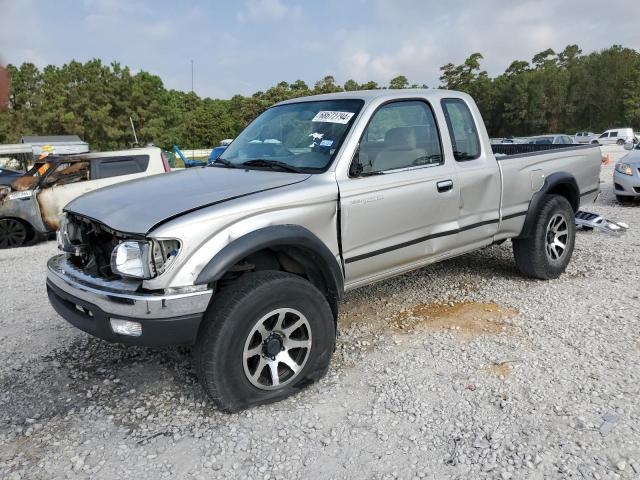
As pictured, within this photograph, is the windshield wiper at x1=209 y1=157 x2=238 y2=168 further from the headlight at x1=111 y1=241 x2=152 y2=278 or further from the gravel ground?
the gravel ground

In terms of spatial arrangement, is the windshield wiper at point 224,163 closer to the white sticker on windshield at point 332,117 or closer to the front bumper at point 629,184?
the white sticker on windshield at point 332,117

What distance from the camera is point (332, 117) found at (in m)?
3.67

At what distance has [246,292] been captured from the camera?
2814 mm

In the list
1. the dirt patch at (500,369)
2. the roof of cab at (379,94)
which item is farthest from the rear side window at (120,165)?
the dirt patch at (500,369)

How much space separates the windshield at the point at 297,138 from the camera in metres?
3.50

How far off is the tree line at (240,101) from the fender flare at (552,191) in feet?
94.7

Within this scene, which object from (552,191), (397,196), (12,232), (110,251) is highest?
(397,196)

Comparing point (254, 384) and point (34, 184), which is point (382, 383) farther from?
point (34, 184)

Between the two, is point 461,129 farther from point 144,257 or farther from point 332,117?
point 144,257

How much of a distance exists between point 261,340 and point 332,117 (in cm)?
167

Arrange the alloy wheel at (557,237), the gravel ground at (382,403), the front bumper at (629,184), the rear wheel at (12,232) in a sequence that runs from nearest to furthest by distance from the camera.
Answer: the gravel ground at (382,403)
the alloy wheel at (557,237)
the rear wheel at (12,232)
the front bumper at (629,184)

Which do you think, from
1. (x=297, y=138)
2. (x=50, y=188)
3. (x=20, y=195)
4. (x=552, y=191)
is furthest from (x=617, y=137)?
(x=297, y=138)

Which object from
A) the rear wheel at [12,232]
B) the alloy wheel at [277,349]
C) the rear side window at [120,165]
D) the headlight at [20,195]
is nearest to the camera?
the alloy wheel at [277,349]

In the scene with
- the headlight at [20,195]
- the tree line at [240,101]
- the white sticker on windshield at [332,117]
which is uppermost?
the tree line at [240,101]
